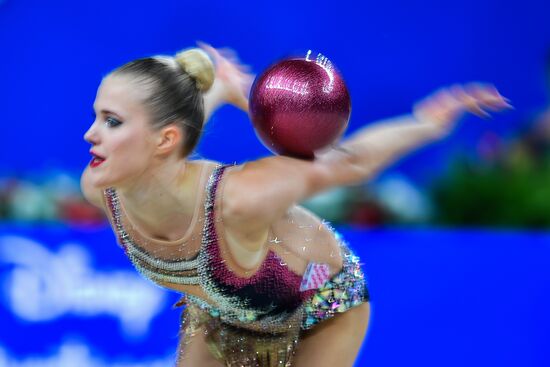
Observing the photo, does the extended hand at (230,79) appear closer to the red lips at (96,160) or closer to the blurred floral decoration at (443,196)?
the red lips at (96,160)

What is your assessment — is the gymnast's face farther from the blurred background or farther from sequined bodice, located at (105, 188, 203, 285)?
the blurred background

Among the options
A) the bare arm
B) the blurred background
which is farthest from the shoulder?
the blurred background

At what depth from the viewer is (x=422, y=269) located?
12.8 ft

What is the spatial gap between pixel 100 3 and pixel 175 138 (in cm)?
325

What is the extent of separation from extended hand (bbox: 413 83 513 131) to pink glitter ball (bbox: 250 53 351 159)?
8.6 inches

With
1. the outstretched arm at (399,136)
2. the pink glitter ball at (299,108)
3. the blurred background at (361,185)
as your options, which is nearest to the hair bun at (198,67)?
the pink glitter ball at (299,108)

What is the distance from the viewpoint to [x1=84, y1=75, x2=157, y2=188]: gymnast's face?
208 centimetres

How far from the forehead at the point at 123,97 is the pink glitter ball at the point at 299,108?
0.94 feet

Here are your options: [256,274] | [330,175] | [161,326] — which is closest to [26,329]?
[161,326]

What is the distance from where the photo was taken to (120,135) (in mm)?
2074

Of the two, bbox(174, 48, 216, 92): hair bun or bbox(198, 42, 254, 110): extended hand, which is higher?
bbox(198, 42, 254, 110): extended hand

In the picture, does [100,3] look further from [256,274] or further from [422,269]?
[256,274]

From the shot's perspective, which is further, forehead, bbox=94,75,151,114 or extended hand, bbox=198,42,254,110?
extended hand, bbox=198,42,254,110

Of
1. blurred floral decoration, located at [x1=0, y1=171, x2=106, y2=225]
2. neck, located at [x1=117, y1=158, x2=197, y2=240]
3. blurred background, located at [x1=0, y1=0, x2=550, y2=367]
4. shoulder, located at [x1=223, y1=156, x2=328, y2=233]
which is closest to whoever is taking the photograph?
Answer: shoulder, located at [x1=223, y1=156, x2=328, y2=233]
